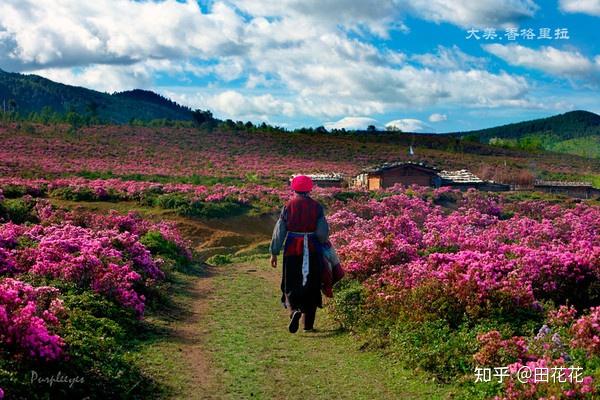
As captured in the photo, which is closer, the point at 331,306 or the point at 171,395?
the point at 171,395

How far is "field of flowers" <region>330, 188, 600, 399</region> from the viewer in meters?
6.57

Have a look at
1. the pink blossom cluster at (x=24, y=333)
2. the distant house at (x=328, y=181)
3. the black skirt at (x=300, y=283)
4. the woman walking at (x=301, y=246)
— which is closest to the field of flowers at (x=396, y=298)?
the pink blossom cluster at (x=24, y=333)

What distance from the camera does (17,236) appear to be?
13.7 m

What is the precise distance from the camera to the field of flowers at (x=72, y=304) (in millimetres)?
6285

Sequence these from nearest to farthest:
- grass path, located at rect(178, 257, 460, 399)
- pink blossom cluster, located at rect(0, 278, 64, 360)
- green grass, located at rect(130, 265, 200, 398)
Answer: pink blossom cluster, located at rect(0, 278, 64, 360)
grass path, located at rect(178, 257, 460, 399)
green grass, located at rect(130, 265, 200, 398)

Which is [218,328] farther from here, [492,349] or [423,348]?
[492,349]

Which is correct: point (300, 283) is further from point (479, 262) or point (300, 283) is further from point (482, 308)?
point (482, 308)

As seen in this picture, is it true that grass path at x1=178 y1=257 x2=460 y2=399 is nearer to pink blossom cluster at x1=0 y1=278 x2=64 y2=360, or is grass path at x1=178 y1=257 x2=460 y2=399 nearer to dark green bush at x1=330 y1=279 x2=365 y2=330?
dark green bush at x1=330 y1=279 x2=365 y2=330

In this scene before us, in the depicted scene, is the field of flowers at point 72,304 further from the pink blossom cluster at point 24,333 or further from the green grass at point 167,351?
the green grass at point 167,351

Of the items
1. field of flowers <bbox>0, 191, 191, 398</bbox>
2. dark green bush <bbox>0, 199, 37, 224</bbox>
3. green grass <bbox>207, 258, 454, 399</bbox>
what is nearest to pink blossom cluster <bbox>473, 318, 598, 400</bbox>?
green grass <bbox>207, 258, 454, 399</bbox>

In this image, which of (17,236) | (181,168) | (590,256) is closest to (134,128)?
(181,168)

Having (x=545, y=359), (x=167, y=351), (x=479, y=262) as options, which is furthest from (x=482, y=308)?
(x=167, y=351)

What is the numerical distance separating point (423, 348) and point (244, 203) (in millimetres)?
26586

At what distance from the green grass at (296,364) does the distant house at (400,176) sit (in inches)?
1376
